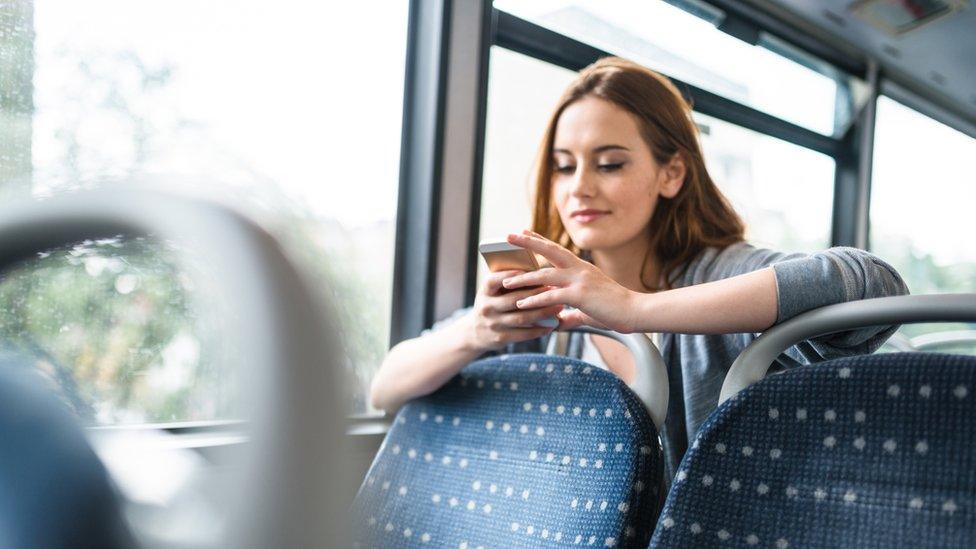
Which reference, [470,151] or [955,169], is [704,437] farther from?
[955,169]

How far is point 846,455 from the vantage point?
0.77 meters

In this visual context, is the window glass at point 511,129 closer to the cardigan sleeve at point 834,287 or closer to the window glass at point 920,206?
the cardigan sleeve at point 834,287

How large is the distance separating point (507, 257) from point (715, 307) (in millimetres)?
279

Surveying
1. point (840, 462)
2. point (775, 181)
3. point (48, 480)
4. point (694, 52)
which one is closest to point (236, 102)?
point (840, 462)

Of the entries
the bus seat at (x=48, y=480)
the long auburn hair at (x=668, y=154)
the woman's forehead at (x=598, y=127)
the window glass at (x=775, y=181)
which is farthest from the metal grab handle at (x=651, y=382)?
the window glass at (x=775, y=181)

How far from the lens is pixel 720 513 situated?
81cm

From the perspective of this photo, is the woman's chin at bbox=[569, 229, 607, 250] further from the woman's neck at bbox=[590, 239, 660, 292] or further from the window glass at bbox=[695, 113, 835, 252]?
the window glass at bbox=[695, 113, 835, 252]

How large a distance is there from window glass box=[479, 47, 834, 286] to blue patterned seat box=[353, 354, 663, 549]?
64 centimetres

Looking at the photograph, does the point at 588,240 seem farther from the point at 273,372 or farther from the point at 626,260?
the point at 273,372

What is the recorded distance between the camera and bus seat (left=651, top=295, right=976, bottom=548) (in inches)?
28.4

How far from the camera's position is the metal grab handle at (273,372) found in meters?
0.23

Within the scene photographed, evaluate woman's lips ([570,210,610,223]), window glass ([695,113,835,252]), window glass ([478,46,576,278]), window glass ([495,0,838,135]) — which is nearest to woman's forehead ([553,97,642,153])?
woman's lips ([570,210,610,223])

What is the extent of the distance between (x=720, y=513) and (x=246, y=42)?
1.24 metres

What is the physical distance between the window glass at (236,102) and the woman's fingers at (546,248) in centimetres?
32
